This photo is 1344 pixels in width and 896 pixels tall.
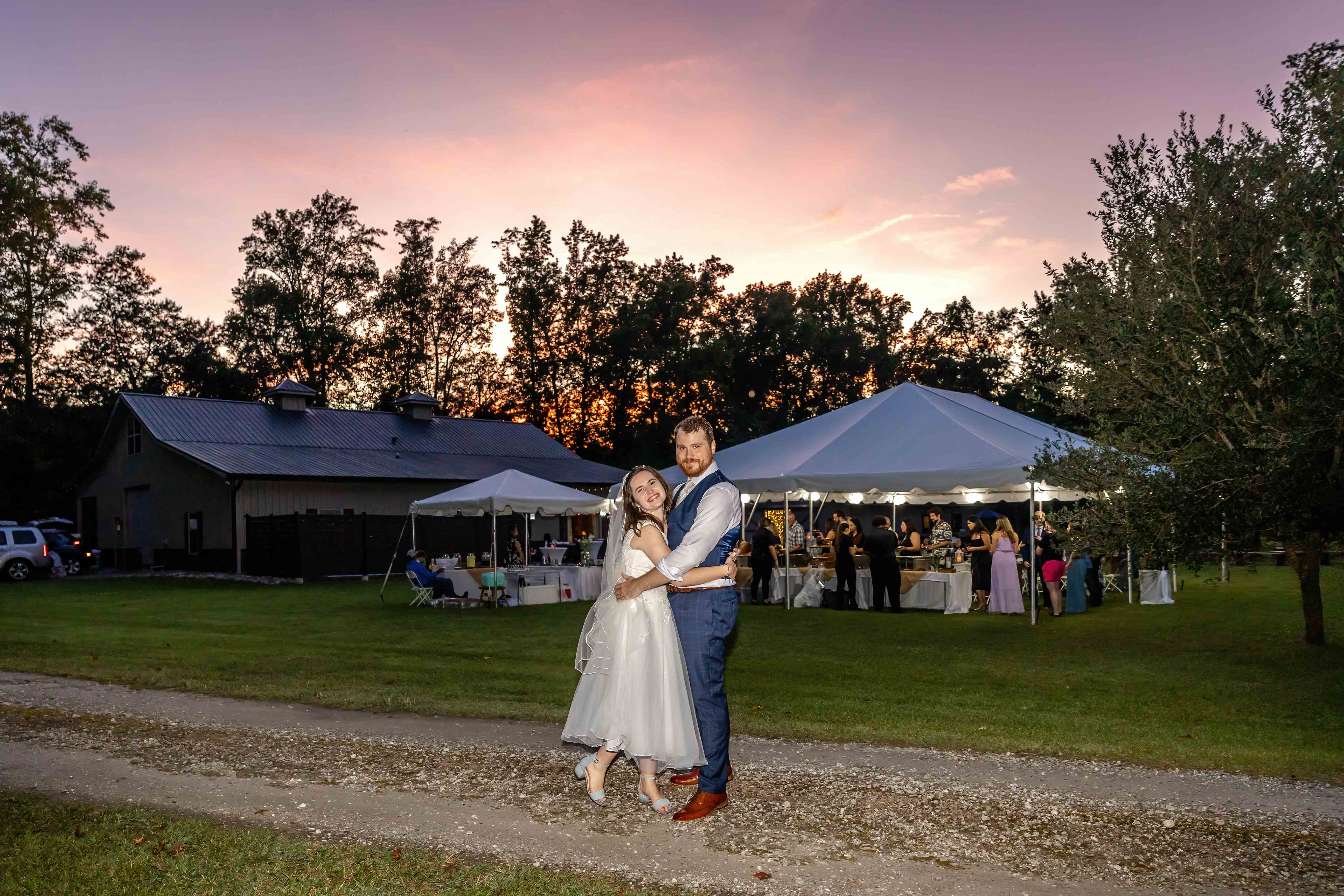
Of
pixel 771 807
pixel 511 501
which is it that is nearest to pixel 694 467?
pixel 771 807

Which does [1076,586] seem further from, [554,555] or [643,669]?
[643,669]

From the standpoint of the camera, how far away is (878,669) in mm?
10734

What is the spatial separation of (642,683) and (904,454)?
1338 cm

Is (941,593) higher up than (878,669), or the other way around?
(941,593)

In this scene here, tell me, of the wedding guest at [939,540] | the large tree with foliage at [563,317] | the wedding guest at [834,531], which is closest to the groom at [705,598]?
the wedding guest at [834,531]

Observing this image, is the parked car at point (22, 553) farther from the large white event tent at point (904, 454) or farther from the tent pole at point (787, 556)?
the tent pole at point (787, 556)

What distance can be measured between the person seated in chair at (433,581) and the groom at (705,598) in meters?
15.1

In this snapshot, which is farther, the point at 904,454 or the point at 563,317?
the point at 563,317

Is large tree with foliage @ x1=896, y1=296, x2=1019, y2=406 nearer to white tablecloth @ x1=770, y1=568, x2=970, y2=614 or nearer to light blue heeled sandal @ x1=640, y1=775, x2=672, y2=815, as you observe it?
white tablecloth @ x1=770, y1=568, x2=970, y2=614

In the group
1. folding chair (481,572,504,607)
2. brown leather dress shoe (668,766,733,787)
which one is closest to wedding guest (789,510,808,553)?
folding chair (481,572,504,607)

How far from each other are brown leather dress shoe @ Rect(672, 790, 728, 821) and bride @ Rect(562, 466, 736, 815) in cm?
16

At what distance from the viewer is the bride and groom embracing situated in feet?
16.9

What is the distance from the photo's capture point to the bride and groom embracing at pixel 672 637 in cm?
514

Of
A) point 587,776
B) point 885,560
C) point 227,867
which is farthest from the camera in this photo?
point 885,560
